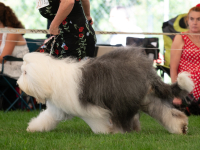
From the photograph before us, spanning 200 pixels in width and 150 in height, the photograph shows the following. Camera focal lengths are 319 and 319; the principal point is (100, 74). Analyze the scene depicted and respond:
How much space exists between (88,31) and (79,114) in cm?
104

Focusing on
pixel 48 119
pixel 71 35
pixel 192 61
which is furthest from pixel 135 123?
pixel 192 61

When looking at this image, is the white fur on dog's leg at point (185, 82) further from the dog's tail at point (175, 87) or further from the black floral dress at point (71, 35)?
the black floral dress at point (71, 35)

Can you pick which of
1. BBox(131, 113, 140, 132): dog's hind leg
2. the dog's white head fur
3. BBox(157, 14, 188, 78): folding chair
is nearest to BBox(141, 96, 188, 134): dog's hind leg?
BBox(131, 113, 140, 132): dog's hind leg

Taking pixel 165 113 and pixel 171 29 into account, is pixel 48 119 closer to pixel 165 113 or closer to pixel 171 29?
pixel 165 113

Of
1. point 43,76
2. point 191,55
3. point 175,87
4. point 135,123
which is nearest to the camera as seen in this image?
point 43,76

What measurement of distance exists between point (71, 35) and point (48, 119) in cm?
95

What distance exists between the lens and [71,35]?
3.50 m

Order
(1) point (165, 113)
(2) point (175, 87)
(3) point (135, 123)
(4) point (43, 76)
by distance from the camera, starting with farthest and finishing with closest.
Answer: (3) point (135, 123) → (2) point (175, 87) → (1) point (165, 113) → (4) point (43, 76)

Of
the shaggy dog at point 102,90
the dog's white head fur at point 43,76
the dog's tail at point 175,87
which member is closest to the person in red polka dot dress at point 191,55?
the dog's tail at point 175,87

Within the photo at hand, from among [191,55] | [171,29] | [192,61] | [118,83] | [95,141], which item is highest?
[171,29]

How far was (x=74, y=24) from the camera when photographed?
3479 mm

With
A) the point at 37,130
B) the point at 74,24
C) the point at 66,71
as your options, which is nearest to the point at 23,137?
the point at 37,130

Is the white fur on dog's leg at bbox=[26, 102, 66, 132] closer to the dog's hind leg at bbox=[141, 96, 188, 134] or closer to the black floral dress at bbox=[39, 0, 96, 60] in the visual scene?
the black floral dress at bbox=[39, 0, 96, 60]

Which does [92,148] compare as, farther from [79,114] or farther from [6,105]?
[6,105]
